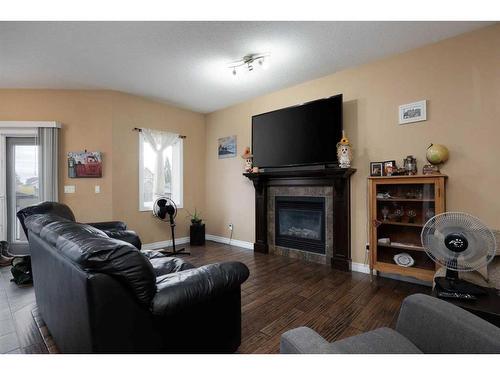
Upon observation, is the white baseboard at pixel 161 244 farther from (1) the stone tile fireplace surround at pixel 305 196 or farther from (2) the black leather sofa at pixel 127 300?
(2) the black leather sofa at pixel 127 300

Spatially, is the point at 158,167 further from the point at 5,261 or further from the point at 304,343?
the point at 304,343

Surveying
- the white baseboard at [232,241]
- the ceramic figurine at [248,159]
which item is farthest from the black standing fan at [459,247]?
the white baseboard at [232,241]

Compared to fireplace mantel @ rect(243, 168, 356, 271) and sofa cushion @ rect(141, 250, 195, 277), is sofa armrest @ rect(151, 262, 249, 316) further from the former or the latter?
fireplace mantel @ rect(243, 168, 356, 271)

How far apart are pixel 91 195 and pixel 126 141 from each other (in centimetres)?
102

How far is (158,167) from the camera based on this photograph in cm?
457

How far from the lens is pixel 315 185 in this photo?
3600 mm

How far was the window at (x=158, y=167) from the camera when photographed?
439 centimetres

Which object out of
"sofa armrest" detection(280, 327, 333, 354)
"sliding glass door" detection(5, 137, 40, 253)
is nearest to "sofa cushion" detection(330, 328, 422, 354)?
"sofa armrest" detection(280, 327, 333, 354)

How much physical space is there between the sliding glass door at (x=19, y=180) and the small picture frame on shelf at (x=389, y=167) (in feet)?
16.0

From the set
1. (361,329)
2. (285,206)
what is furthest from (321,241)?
(361,329)

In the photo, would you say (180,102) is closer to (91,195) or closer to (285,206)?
(91,195)

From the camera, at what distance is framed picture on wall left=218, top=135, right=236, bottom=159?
4.72m

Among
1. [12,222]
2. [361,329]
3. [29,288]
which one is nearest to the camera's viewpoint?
[361,329]
